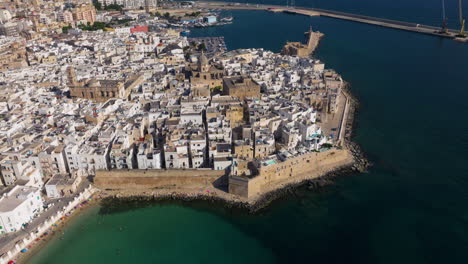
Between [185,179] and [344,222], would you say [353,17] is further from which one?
[185,179]

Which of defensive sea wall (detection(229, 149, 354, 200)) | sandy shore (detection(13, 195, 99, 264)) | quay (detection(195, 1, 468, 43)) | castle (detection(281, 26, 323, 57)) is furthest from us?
quay (detection(195, 1, 468, 43))

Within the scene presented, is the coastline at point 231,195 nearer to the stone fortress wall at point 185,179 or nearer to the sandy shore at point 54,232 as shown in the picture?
the stone fortress wall at point 185,179

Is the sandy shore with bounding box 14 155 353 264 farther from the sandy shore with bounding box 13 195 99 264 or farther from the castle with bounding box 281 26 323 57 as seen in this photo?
the castle with bounding box 281 26 323 57

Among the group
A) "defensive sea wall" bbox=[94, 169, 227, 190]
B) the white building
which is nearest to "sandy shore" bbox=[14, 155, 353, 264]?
"defensive sea wall" bbox=[94, 169, 227, 190]

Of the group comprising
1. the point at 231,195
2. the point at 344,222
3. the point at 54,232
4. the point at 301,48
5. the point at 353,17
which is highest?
the point at 353,17

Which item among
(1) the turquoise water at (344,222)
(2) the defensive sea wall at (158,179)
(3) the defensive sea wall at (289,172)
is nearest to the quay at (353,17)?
(1) the turquoise water at (344,222)

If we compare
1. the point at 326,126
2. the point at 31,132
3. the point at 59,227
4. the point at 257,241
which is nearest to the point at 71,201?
the point at 59,227

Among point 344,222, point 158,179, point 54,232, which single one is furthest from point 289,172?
point 54,232
